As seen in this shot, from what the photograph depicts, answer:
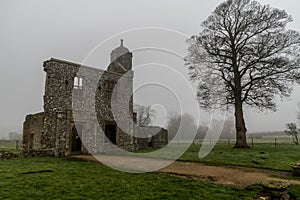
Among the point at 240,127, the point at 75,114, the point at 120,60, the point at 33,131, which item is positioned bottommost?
the point at 33,131

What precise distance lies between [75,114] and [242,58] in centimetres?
1726

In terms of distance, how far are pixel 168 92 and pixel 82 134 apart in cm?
855

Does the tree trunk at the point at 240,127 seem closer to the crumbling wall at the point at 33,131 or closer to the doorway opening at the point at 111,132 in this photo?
the doorway opening at the point at 111,132

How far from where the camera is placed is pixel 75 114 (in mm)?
19797

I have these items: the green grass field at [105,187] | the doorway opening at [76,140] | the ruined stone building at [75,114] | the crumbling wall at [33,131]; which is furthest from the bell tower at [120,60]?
the green grass field at [105,187]

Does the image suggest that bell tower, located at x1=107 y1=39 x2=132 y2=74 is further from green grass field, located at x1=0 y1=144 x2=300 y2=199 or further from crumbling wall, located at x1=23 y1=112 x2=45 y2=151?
green grass field, located at x1=0 y1=144 x2=300 y2=199

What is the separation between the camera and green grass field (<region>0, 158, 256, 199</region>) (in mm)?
6945

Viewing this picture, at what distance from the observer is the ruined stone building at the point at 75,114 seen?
18.6 m

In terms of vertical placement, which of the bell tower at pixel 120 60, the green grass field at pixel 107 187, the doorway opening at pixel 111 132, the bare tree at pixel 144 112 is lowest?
the green grass field at pixel 107 187

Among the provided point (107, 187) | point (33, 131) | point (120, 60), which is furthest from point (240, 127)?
point (33, 131)

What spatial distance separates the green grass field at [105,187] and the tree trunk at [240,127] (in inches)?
601

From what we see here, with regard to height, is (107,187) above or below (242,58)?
below

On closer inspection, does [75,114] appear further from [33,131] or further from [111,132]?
[111,132]

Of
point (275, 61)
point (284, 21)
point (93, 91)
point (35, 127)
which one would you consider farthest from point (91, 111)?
point (284, 21)
